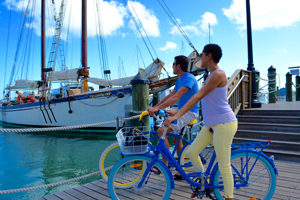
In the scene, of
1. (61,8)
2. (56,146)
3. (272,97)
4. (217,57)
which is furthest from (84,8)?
(217,57)

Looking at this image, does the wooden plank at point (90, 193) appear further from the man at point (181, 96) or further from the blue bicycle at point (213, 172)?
the man at point (181, 96)

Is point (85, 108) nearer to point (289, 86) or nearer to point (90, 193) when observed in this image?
point (90, 193)

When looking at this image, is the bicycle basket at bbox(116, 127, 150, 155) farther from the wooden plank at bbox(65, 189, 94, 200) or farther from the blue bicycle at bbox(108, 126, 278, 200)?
the wooden plank at bbox(65, 189, 94, 200)

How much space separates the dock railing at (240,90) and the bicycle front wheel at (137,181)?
368cm

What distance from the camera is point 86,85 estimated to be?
17.7 meters

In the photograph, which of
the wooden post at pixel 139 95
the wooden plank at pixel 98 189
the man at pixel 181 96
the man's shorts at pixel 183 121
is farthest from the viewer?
the wooden post at pixel 139 95

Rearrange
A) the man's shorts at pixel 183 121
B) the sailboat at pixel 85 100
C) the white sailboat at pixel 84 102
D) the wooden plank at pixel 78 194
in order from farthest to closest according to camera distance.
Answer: the white sailboat at pixel 84 102
the sailboat at pixel 85 100
the wooden plank at pixel 78 194
the man's shorts at pixel 183 121

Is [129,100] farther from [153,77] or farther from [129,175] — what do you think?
[129,175]

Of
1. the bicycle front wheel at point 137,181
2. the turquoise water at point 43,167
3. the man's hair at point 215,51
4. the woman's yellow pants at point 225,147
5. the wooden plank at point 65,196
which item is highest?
the man's hair at point 215,51

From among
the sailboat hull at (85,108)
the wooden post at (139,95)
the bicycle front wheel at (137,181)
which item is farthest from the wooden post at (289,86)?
the bicycle front wheel at (137,181)

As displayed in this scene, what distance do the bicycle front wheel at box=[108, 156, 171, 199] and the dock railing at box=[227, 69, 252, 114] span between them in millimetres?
3684

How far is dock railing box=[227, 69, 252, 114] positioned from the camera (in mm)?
5993

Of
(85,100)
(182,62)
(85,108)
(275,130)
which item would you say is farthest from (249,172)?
(85,108)

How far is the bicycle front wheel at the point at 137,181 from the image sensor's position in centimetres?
224
